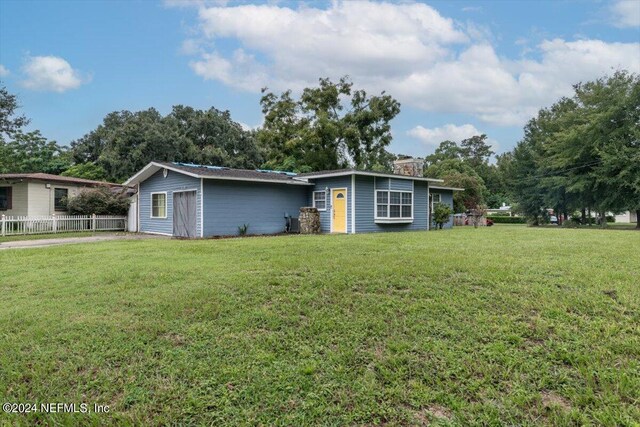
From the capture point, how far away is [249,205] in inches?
609

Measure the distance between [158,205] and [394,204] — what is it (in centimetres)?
1088

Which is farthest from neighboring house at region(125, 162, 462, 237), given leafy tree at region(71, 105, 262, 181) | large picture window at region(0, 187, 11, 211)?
leafy tree at region(71, 105, 262, 181)

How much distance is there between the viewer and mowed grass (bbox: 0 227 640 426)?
8.28 feet

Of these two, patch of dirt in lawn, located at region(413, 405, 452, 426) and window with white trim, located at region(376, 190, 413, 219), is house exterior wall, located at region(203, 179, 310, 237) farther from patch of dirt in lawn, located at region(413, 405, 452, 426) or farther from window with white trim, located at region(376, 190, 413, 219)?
patch of dirt in lawn, located at region(413, 405, 452, 426)

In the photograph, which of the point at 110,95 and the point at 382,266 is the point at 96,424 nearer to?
the point at 382,266

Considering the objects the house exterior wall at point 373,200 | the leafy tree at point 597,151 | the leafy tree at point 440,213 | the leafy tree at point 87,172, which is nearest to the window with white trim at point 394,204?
the house exterior wall at point 373,200

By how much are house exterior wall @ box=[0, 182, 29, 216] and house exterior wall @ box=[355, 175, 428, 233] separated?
55.0ft

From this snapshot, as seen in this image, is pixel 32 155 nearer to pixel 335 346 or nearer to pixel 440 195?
pixel 440 195

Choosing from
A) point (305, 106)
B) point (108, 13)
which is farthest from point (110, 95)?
point (305, 106)

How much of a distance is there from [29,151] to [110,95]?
62.1ft

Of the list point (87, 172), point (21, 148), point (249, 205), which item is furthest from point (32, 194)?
point (21, 148)

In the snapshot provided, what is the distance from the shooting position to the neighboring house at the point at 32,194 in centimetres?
1875

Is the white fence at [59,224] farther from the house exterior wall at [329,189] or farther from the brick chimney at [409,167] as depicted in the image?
the brick chimney at [409,167]

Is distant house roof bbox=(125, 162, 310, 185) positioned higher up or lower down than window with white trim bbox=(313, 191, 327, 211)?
higher up
